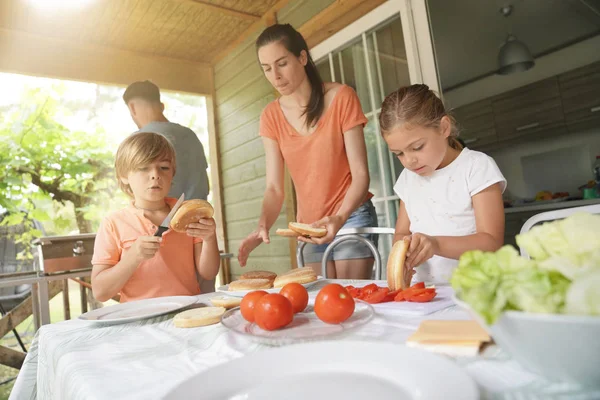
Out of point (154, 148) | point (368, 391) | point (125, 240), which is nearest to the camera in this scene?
point (368, 391)

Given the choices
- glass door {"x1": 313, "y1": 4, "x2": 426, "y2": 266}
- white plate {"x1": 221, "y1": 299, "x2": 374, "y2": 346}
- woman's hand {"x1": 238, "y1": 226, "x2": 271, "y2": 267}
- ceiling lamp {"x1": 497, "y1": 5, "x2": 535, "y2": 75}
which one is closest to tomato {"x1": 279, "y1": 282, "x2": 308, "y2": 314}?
white plate {"x1": 221, "y1": 299, "x2": 374, "y2": 346}

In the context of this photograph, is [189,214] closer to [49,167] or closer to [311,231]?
[311,231]

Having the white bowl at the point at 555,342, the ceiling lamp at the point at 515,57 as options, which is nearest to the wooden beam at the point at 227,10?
the ceiling lamp at the point at 515,57

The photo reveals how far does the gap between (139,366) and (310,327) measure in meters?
0.30

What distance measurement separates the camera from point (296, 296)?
0.86 m

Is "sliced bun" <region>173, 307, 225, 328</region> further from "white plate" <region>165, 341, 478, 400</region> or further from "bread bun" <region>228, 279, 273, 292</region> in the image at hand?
"white plate" <region>165, 341, 478, 400</region>

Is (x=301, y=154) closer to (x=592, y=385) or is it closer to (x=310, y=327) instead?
(x=310, y=327)

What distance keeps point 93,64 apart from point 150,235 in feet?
12.4

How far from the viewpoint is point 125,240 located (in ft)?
5.22

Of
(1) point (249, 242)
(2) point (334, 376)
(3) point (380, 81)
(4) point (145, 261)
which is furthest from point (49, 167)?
(2) point (334, 376)

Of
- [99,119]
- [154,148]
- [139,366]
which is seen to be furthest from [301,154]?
[99,119]

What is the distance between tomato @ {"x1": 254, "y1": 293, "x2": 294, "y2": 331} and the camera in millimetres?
743

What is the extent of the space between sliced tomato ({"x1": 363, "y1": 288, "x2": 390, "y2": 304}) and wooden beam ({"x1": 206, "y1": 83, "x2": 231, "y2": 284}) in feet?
13.4

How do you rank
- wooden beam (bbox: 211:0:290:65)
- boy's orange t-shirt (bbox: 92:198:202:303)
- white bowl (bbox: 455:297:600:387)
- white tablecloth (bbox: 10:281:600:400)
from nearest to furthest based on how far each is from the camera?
white bowl (bbox: 455:297:600:387) < white tablecloth (bbox: 10:281:600:400) < boy's orange t-shirt (bbox: 92:198:202:303) < wooden beam (bbox: 211:0:290:65)
